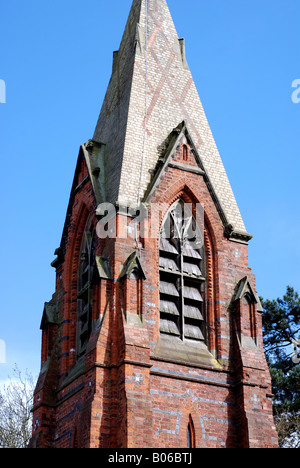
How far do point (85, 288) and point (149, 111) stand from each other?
5505mm

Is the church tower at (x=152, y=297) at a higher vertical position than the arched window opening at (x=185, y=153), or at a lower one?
lower

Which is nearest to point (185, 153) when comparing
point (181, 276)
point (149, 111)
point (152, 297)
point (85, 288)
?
point (149, 111)

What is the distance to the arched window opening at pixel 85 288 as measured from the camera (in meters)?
23.4

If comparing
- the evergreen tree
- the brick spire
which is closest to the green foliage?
the evergreen tree

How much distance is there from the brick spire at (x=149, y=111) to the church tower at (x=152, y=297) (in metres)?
0.05

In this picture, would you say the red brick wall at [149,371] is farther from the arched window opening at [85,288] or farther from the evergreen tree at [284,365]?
the evergreen tree at [284,365]

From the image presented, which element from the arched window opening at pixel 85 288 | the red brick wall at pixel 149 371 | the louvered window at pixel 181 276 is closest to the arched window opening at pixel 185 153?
the red brick wall at pixel 149 371

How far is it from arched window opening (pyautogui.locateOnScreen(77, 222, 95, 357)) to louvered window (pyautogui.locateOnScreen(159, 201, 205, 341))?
1.95 metres

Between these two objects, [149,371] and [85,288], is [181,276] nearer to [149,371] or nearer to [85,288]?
[85,288]

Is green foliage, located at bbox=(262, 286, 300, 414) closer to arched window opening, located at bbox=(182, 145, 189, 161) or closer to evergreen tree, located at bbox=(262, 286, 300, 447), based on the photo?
evergreen tree, located at bbox=(262, 286, 300, 447)
